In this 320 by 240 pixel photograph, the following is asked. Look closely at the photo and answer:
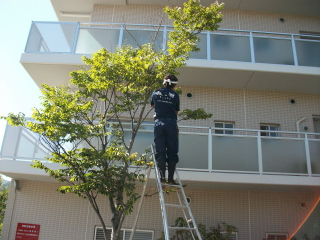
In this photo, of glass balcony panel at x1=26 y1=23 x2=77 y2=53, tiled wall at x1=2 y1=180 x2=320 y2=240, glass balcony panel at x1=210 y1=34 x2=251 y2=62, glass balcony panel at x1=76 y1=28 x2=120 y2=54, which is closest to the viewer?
tiled wall at x1=2 y1=180 x2=320 y2=240

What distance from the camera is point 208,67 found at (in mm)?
10352

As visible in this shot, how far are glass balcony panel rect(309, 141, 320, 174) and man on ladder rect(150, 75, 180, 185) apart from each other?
525 cm

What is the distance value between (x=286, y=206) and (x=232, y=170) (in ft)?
8.79

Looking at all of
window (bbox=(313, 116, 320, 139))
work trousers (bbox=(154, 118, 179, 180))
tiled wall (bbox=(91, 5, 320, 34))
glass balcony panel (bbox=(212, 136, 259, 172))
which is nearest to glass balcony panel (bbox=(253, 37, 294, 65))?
tiled wall (bbox=(91, 5, 320, 34))

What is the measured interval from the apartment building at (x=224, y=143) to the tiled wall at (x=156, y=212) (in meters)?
0.03

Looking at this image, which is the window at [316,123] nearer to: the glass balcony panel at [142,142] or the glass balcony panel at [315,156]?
the glass balcony panel at [315,156]

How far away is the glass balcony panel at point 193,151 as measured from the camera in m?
8.83

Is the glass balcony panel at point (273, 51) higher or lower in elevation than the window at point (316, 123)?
higher

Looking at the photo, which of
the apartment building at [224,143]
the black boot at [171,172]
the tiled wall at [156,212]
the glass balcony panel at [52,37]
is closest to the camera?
the black boot at [171,172]

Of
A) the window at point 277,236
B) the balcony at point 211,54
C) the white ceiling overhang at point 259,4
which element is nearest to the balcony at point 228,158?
the window at point 277,236

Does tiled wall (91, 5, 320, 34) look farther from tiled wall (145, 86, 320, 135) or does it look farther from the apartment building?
tiled wall (145, 86, 320, 135)

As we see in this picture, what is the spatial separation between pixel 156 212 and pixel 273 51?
6.41 metres

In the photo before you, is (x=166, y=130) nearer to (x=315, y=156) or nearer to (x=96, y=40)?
(x=315, y=156)

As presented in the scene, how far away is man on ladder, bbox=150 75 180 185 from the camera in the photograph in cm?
559
